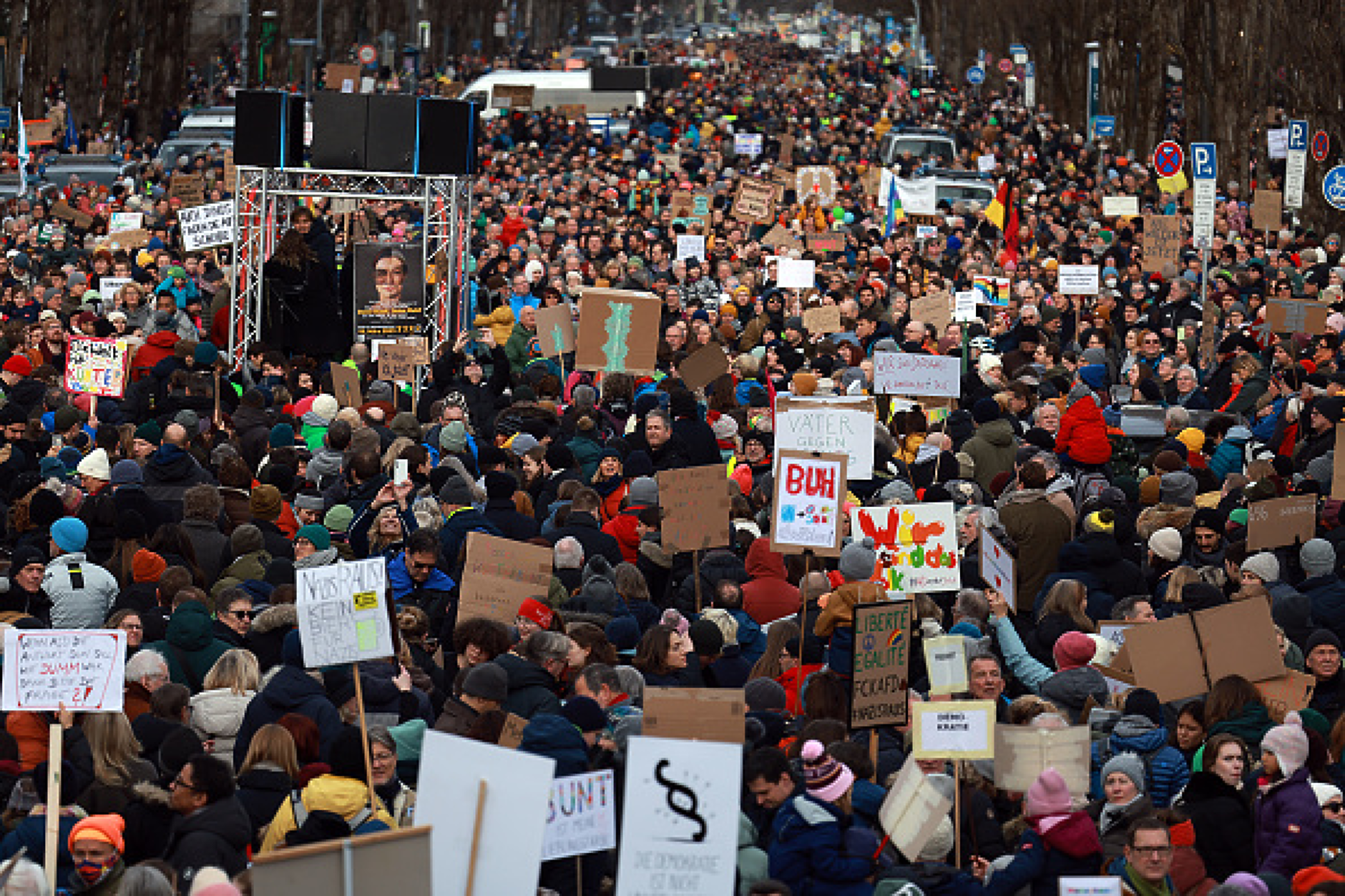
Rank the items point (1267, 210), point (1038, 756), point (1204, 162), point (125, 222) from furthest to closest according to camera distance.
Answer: point (1267, 210) < point (125, 222) < point (1204, 162) < point (1038, 756)

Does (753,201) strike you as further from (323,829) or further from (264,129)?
(323,829)

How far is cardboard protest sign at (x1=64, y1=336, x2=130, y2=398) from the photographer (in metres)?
16.4

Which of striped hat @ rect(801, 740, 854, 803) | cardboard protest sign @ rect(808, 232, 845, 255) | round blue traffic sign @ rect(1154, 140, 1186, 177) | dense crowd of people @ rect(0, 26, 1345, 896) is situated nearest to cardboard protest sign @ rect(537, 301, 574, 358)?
dense crowd of people @ rect(0, 26, 1345, 896)

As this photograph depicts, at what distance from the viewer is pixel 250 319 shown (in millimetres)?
21641

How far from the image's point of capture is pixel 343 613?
942 centimetres

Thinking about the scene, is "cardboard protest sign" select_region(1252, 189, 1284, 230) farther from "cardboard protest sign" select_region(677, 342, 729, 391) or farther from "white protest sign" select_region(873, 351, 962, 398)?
"white protest sign" select_region(873, 351, 962, 398)

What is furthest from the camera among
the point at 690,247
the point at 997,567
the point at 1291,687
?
the point at 690,247

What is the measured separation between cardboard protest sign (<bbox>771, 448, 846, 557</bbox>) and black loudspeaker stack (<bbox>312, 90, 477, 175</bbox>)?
10932 mm

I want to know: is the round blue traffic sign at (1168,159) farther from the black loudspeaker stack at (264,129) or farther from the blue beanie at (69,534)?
the blue beanie at (69,534)

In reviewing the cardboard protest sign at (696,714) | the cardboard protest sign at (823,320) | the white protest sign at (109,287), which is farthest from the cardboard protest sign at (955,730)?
the white protest sign at (109,287)

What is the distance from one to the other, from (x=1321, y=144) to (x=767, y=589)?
873 inches

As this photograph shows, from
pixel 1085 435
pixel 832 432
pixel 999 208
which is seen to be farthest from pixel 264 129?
pixel 999 208

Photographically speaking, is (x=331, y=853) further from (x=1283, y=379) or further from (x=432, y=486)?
(x=1283, y=379)

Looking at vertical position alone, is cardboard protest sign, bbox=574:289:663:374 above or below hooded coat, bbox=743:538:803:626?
above
